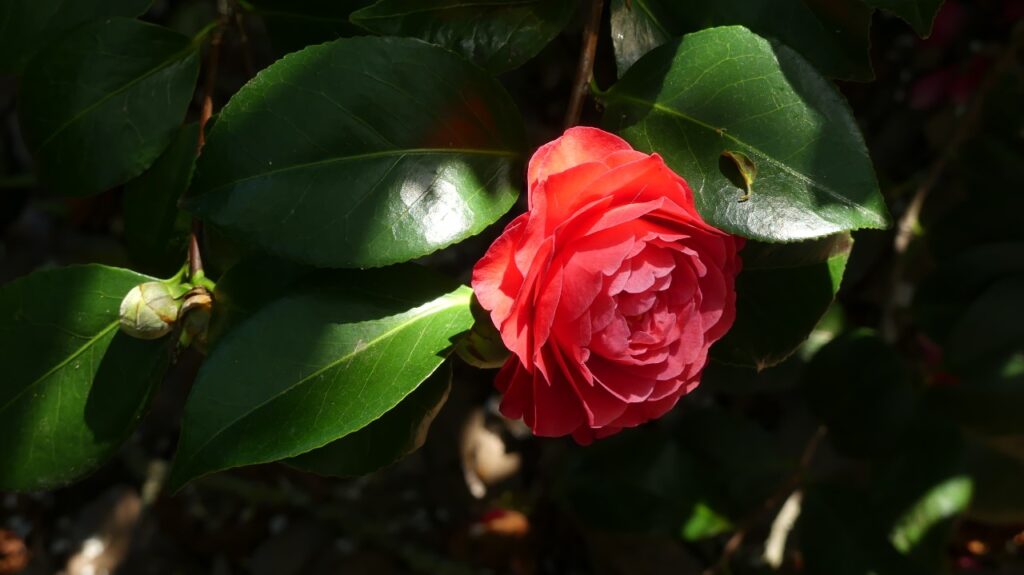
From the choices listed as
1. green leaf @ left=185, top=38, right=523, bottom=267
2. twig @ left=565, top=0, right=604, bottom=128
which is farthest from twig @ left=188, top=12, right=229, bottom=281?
twig @ left=565, top=0, right=604, bottom=128

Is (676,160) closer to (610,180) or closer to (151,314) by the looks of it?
(610,180)

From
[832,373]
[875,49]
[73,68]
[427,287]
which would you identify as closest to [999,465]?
[832,373]

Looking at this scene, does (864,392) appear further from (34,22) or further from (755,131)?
(34,22)

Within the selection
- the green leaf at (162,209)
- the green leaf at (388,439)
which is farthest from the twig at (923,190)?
the green leaf at (162,209)

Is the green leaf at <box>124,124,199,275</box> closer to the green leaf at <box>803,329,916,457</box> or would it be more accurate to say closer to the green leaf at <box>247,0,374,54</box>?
the green leaf at <box>247,0,374,54</box>

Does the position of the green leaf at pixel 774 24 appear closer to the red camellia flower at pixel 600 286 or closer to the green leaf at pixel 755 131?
the green leaf at pixel 755 131

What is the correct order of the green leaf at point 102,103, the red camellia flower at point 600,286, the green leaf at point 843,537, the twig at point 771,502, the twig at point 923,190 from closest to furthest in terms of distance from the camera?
the red camellia flower at point 600,286, the green leaf at point 102,103, the green leaf at point 843,537, the twig at point 771,502, the twig at point 923,190
